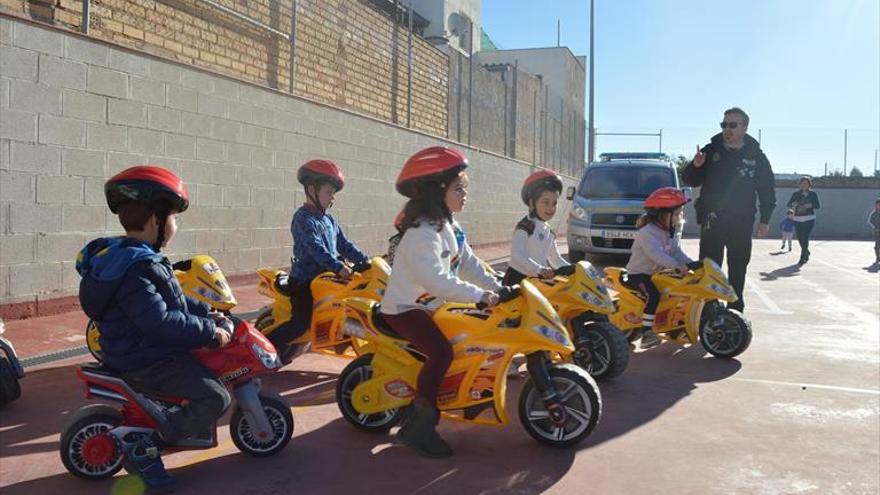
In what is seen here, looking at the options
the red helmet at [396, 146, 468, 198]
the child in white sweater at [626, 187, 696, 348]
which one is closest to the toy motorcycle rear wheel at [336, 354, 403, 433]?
the red helmet at [396, 146, 468, 198]

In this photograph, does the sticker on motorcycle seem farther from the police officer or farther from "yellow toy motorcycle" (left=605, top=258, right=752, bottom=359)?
the police officer

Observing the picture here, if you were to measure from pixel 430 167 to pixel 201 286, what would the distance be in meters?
2.33

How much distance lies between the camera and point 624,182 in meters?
14.7

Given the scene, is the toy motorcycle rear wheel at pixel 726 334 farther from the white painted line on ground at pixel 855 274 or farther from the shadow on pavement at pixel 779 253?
the shadow on pavement at pixel 779 253

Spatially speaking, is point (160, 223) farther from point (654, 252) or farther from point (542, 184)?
point (654, 252)

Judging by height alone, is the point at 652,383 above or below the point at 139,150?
below

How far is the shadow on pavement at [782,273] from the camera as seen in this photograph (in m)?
13.7

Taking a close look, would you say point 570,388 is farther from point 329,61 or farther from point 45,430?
point 329,61

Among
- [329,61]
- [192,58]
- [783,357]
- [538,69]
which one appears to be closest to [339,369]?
[783,357]

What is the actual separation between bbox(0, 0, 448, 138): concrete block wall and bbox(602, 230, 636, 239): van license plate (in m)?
4.83

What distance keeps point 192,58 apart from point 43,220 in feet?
12.2

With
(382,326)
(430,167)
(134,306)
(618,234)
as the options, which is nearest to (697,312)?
(382,326)

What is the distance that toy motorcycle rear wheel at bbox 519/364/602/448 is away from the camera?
12.4 feet

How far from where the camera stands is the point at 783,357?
21.2 feet
